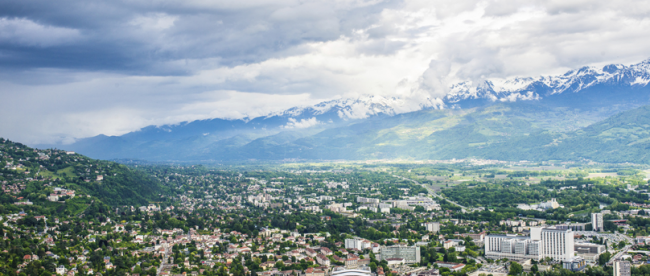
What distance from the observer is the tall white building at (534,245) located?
41.7 meters

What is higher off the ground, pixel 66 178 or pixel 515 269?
pixel 66 178

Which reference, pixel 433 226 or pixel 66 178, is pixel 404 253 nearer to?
pixel 433 226

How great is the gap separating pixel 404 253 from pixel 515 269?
7798 millimetres

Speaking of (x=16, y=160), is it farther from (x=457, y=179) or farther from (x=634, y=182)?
(x=634, y=182)

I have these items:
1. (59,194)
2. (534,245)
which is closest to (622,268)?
(534,245)

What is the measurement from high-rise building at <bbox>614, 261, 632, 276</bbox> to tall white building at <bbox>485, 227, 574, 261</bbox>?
18.1ft

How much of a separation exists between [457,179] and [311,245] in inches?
2489

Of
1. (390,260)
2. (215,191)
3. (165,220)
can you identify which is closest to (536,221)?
(390,260)

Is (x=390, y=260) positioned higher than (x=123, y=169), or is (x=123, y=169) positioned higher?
(x=123, y=169)

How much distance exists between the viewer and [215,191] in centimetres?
9050

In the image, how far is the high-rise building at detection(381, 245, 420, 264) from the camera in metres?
42.2

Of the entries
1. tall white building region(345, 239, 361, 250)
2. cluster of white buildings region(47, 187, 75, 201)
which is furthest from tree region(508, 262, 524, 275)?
cluster of white buildings region(47, 187, 75, 201)

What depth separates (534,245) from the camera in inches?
1672

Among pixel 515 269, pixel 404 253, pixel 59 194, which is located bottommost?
pixel 515 269
